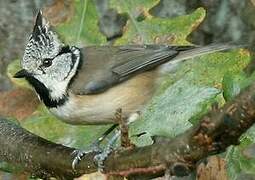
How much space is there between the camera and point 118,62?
12.4ft

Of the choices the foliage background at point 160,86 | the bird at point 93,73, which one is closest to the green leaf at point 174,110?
the foliage background at point 160,86

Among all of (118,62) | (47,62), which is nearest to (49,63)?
(47,62)

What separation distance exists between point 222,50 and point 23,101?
3.46 feet

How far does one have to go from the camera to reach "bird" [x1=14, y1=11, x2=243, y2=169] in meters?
3.45

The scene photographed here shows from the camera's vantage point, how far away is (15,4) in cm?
511

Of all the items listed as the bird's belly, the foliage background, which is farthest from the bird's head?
the foliage background

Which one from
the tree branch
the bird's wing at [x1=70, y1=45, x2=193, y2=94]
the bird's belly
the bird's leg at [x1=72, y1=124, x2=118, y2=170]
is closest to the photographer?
the tree branch

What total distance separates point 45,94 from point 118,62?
407 millimetres

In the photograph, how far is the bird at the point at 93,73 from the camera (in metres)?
3.45

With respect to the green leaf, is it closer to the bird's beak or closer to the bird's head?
the bird's head

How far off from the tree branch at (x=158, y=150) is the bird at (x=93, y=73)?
353 mm

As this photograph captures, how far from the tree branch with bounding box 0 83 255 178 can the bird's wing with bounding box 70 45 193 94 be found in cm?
57

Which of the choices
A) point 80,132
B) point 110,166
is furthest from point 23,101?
point 110,166

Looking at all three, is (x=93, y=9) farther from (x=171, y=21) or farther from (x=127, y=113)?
(x=127, y=113)
